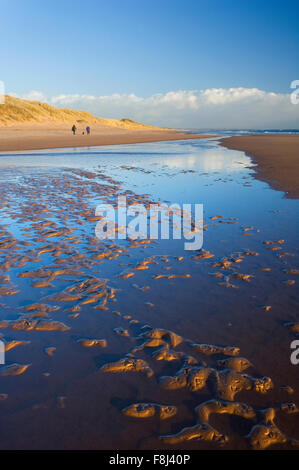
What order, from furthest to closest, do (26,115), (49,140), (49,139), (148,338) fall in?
1. (26,115)
2. (49,139)
3. (49,140)
4. (148,338)

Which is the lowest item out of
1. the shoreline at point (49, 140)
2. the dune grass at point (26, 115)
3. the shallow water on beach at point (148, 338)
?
the shallow water on beach at point (148, 338)

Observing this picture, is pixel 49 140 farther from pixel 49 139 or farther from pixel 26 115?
pixel 26 115

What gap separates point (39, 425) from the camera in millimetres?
2373

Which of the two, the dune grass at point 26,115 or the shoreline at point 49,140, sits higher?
the dune grass at point 26,115

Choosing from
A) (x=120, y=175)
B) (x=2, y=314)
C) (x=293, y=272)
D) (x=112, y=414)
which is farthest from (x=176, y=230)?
(x=120, y=175)

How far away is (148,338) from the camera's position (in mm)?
3373

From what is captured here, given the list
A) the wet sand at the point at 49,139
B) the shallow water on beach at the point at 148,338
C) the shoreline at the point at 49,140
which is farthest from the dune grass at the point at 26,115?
the shallow water on beach at the point at 148,338

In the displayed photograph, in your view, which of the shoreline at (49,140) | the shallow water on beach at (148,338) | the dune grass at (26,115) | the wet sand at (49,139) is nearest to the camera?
the shallow water on beach at (148,338)

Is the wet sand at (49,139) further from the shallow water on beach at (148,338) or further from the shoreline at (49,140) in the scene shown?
the shallow water on beach at (148,338)

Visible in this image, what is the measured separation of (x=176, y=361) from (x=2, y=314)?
2237 millimetres

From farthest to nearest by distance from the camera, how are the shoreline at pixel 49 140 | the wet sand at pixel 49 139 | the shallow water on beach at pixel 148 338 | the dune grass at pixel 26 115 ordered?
1. the dune grass at pixel 26 115
2. the wet sand at pixel 49 139
3. the shoreline at pixel 49 140
4. the shallow water on beach at pixel 148 338

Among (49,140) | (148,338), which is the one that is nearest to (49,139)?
(49,140)

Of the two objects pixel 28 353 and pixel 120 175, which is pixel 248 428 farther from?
pixel 120 175

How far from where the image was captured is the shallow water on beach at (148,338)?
237 cm
